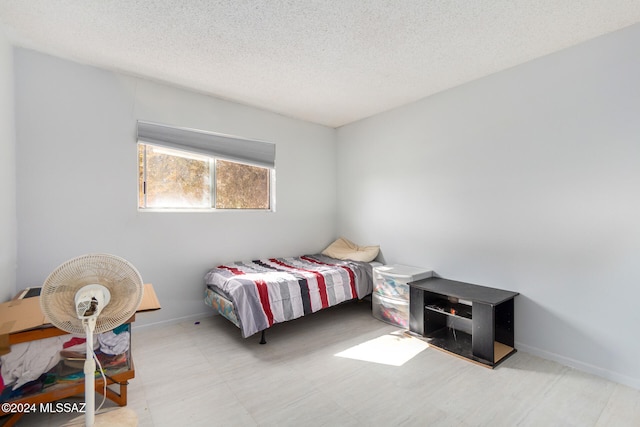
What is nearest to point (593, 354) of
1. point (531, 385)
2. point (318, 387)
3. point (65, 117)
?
point (531, 385)

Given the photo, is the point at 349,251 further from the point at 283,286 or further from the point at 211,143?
the point at 211,143

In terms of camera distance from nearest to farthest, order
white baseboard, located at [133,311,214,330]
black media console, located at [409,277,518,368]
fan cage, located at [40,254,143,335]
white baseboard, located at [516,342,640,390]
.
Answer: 1. fan cage, located at [40,254,143,335]
2. white baseboard, located at [516,342,640,390]
3. black media console, located at [409,277,518,368]
4. white baseboard, located at [133,311,214,330]

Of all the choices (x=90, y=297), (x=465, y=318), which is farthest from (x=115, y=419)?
(x=465, y=318)

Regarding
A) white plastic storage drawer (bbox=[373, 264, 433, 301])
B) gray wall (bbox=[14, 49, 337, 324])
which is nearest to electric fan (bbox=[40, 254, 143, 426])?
gray wall (bbox=[14, 49, 337, 324])

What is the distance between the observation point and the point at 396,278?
305 cm

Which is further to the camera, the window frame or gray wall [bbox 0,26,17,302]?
the window frame

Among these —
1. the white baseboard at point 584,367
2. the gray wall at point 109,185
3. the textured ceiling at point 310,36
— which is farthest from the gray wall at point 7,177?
the white baseboard at point 584,367

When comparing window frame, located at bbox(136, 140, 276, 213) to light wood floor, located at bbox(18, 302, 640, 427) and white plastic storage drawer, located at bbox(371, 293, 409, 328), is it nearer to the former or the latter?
light wood floor, located at bbox(18, 302, 640, 427)

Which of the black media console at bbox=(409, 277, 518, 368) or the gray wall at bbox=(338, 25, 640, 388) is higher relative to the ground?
the gray wall at bbox=(338, 25, 640, 388)

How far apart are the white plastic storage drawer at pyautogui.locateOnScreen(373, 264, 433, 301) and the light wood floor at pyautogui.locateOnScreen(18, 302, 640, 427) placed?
2.20 ft

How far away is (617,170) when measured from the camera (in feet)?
6.86

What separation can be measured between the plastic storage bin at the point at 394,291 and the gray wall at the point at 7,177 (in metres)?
3.12

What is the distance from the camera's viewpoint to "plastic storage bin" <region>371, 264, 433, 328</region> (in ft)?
9.80

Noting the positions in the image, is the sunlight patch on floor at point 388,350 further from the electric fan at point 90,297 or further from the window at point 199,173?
the window at point 199,173
